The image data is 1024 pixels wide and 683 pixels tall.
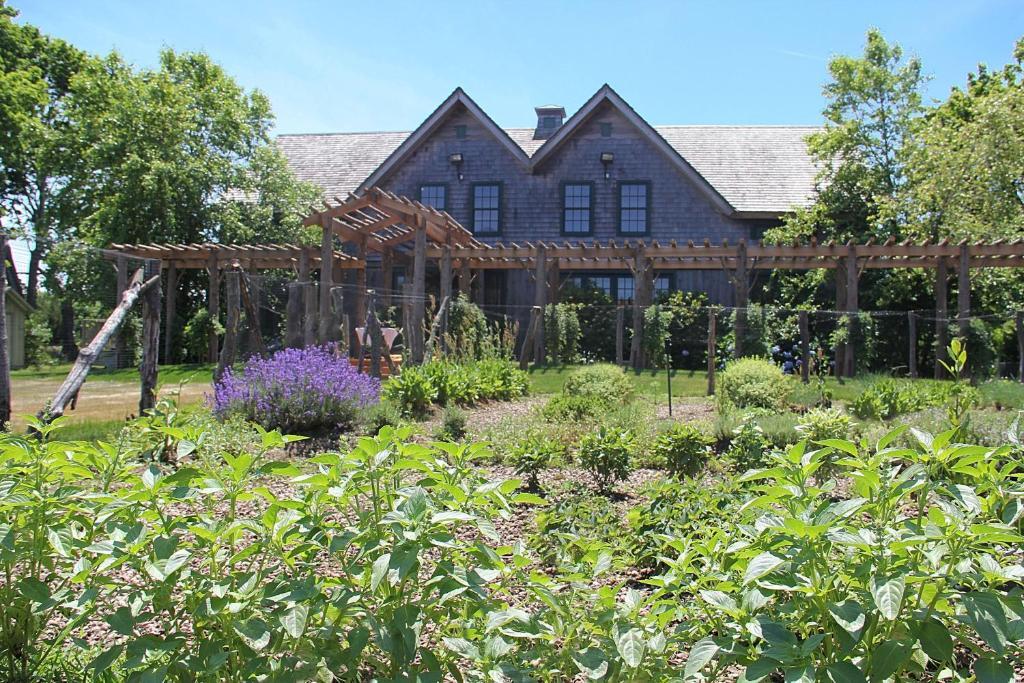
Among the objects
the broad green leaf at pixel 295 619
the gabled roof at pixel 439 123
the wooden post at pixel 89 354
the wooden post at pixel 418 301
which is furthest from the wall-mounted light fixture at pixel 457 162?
the broad green leaf at pixel 295 619

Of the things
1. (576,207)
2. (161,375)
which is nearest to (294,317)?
(161,375)

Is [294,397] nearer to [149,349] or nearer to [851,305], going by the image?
[149,349]

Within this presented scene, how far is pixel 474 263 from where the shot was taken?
18969 millimetres

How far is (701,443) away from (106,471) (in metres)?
4.34

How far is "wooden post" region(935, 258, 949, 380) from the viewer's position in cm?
1490

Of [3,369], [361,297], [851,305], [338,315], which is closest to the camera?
[3,369]

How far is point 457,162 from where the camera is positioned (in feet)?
72.0

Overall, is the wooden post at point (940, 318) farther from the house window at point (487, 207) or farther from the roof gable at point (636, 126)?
the house window at point (487, 207)

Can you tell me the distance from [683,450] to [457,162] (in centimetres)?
1723

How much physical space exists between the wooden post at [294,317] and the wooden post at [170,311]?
375 inches

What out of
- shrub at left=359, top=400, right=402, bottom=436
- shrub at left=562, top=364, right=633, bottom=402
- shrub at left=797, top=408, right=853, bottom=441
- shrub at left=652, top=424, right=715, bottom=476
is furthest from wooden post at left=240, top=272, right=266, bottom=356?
shrub at left=797, top=408, right=853, bottom=441

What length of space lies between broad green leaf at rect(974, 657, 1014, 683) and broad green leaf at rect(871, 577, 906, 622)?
0.27 m

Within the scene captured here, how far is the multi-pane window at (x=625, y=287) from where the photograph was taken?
21.6m

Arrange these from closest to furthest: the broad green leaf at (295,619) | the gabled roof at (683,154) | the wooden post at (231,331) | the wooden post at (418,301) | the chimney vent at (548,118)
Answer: the broad green leaf at (295,619) < the wooden post at (231,331) < the wooden post at (418,301) < the gabled roof at (683,154) < the chimney vent at (548,118)
